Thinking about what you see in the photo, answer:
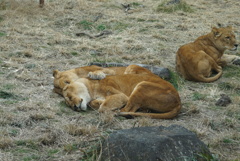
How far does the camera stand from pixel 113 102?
615 centimetres

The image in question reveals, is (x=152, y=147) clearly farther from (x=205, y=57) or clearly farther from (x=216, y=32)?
(x=216, y=32)

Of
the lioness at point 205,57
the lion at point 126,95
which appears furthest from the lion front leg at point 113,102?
the lioness at point 205,57

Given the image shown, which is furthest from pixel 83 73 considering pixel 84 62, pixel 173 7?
pixel 173 7

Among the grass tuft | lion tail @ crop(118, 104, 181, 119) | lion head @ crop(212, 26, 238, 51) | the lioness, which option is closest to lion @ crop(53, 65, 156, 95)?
lion tail @ crop(118, 104, 181, 119)

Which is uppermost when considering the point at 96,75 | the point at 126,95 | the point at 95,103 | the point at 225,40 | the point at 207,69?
the point at 225,40

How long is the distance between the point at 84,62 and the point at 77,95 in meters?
2.81

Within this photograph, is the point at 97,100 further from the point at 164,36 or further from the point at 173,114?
the point at 164,36

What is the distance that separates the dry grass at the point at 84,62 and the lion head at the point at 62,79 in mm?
167

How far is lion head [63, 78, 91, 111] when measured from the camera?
606cm

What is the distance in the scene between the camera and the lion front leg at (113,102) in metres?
6.09

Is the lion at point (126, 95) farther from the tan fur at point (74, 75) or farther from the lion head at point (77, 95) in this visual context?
the tan fur at point (74, 75)

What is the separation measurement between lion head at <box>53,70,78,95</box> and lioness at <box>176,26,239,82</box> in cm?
273

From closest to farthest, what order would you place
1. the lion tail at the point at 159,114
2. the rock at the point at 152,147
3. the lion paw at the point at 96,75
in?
the rock at the point at 152,147
the lion tail at the point at 159,114
the lion paw at the point at 96,75

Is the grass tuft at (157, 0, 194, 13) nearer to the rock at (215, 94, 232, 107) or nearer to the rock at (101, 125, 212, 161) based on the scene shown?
the rock at (215, 94, 232, 107)
